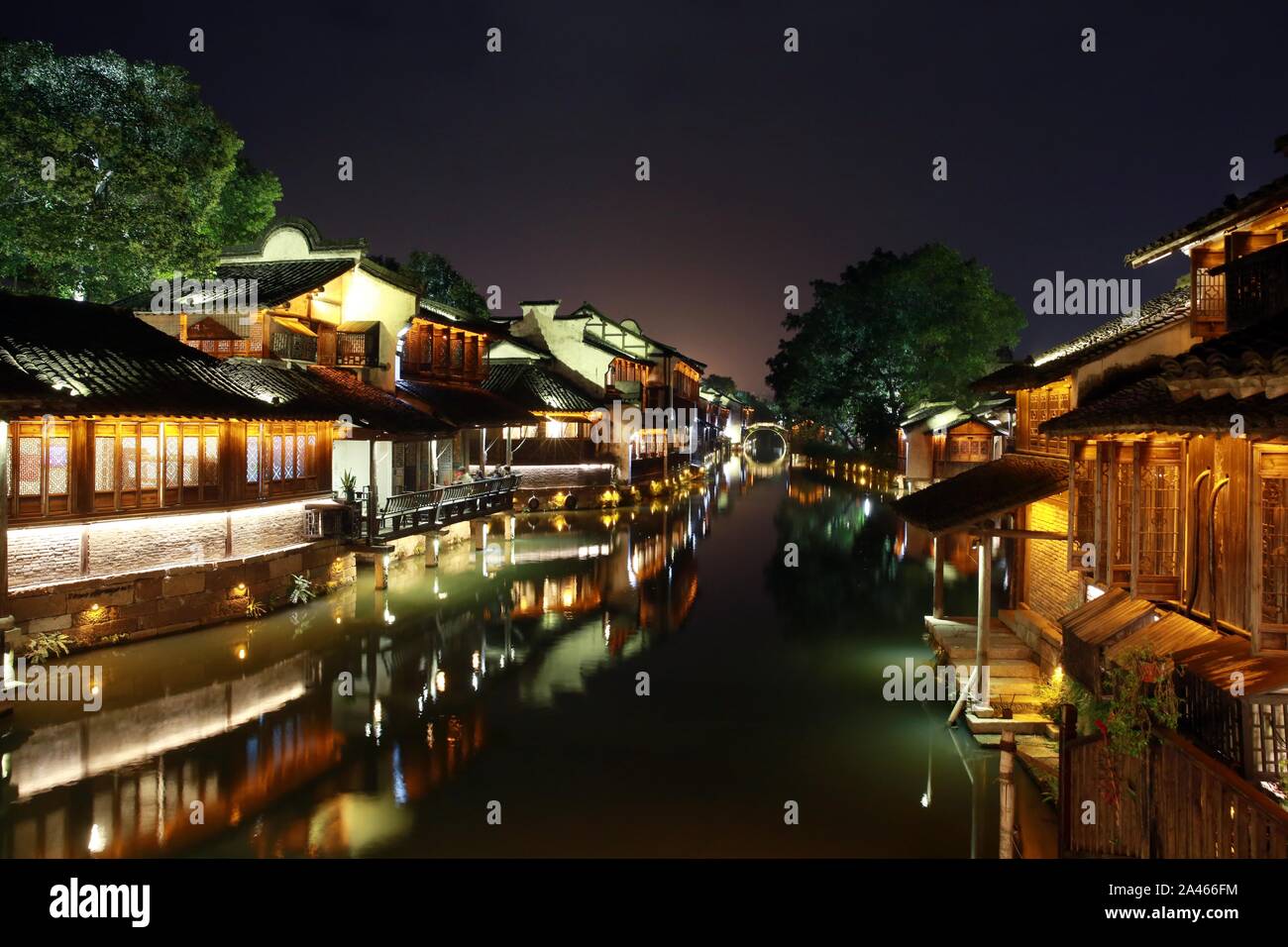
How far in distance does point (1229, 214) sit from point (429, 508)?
70.1 ft

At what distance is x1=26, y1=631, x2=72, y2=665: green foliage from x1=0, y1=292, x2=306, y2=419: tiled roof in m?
4.31

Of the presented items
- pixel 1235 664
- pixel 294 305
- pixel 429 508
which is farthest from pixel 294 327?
pixel 1235 664

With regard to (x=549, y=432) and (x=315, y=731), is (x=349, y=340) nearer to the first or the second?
(x=315, y=731)

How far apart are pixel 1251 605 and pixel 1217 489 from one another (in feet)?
6.23

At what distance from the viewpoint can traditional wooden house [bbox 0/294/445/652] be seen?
16.4 m

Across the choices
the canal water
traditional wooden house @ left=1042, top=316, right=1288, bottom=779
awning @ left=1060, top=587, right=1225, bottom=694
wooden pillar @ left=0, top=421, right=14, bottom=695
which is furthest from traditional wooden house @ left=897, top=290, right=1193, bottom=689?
wooden pillar @ left=0, top=421, right=14, bottom=695

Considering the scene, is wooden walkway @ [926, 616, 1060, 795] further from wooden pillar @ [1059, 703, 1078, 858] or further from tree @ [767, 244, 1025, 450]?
tree @ [767, 244, 1025, 450]

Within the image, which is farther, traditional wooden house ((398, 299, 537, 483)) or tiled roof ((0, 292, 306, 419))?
traditional wooden house ((398, 299, 537, 483))

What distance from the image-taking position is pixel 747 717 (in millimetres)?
15695

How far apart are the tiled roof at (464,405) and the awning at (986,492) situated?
1721 centimetres

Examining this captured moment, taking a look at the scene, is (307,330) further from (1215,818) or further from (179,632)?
(1215,818)

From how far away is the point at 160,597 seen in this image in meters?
18.7

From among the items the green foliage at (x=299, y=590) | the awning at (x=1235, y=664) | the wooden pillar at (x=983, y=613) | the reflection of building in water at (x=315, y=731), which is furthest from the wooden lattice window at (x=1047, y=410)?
the green foliage at (x=299, y=590)
